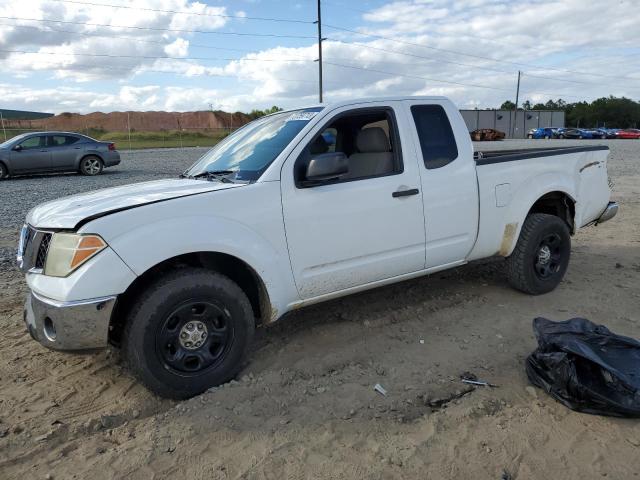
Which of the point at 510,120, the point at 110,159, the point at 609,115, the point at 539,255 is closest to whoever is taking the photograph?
the point at 539,255

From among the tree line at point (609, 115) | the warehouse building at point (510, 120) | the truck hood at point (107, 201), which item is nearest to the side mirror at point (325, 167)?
the truck hood at point (107, 201)

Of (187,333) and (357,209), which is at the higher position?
(357,209)

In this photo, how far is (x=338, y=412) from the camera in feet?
10.2

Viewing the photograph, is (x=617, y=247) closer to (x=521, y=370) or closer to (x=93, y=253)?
(x=521, y=370)

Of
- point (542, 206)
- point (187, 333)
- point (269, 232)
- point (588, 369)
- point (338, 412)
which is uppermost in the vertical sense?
point (269, 232)

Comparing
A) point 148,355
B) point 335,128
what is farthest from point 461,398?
point 335,128

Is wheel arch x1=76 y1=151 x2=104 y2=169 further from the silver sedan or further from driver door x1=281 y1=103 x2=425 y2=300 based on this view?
driver door x1=281 y1=103 x2=425 y2=300

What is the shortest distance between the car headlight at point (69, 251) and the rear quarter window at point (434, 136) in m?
2.54

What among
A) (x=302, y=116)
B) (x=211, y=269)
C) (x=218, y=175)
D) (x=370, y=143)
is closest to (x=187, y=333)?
(x=211, y=269)

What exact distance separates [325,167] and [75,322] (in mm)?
1804

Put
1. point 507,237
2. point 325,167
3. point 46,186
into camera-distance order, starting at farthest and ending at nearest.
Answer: point 46,186
point 507,237
point 325,167

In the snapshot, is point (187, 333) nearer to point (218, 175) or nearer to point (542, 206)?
point (218, 175)

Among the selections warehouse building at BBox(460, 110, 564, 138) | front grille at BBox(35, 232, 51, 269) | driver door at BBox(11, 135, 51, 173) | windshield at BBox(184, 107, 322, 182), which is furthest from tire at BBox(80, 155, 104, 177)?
warehouse building at BBox(460, 110, 564, 138)

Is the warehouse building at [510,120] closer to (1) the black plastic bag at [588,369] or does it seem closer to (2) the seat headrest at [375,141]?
(2) the seat headrest at [375,141]
